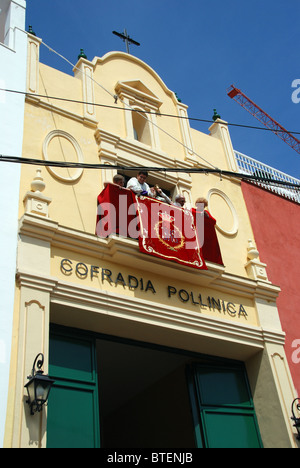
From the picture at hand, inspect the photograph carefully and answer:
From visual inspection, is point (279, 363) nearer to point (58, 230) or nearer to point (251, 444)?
point (251, 444)

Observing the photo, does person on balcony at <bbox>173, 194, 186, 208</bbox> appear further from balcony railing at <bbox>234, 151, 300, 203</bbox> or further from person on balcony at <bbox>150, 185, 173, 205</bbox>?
balcony railing at <bbox>234, 151, 300, 203</bbox>

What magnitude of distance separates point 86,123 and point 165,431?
718 cm

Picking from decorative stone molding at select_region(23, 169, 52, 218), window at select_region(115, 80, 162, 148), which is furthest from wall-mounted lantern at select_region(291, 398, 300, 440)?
window at select_region(115, 80, 162, 148)

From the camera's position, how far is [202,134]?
49.4 ft

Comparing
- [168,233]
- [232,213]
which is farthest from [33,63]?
[232,213]

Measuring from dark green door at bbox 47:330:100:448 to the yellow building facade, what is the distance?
0.12 ft

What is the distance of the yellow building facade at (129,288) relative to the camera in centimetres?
937

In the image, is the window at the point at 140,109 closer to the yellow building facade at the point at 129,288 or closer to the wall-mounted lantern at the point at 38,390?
the yellow building facade at the point at 129,288

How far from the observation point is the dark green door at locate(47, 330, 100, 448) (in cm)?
859

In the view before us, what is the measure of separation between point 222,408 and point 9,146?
653 centimetres

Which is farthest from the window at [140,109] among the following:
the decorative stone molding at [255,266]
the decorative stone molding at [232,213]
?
the decorative stone molding at [255,266]

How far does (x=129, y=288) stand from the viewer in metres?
10.5

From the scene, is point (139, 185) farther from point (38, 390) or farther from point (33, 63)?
point (38, 390)

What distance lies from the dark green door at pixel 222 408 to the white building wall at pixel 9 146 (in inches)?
172
